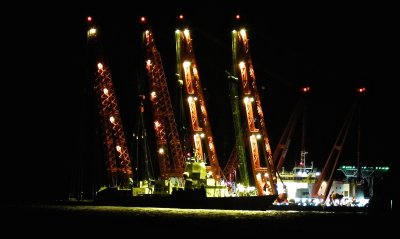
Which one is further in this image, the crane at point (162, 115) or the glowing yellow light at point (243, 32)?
the crane at point (162, 115)

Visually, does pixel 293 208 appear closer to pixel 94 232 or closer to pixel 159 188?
pixel 159 188

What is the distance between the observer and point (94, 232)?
165ft

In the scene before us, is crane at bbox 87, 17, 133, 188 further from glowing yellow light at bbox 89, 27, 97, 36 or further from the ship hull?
the ship hull

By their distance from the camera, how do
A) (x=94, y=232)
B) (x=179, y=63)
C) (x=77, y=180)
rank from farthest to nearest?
(x=77, y=180) < (x=179, y=63) < (x=94, y=232)

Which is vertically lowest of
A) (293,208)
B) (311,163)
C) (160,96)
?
(293,208)

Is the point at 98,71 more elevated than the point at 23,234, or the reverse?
the point at 98,71

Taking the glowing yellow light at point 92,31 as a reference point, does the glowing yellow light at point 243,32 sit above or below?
below

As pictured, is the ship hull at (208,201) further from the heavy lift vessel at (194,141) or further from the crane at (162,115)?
the crane at (162,115)

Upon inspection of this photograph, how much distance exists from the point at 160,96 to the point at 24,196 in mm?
64174

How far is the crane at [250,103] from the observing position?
9906 centimetres

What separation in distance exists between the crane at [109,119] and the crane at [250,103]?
2357 centimetres

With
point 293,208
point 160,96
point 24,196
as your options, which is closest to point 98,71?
point 160,96

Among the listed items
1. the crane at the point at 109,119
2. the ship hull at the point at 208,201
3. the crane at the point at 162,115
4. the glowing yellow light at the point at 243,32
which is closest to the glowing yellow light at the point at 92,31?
the crane at the point at 109,119

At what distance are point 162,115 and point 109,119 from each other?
1050cm
